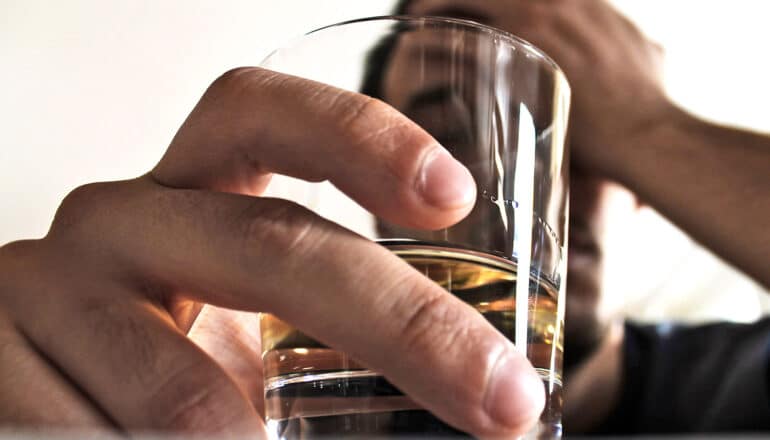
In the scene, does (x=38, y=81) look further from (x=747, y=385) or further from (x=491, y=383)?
(x=747, y=385)

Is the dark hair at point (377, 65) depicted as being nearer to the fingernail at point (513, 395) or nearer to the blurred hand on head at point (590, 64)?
the fingernail at point (513, 395)

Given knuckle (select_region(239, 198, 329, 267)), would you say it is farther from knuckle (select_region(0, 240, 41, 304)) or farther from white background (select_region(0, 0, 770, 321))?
white background (select_region(0, 0, 770, 321))

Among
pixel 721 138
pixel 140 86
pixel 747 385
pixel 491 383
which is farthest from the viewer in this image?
pixel 747 385

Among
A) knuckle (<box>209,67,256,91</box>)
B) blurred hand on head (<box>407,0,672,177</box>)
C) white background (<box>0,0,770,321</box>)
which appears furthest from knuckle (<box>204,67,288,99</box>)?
blurred hand on head (<box>407,0,672,177</box>)

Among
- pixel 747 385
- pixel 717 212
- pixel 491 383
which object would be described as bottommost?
pixel 747 385

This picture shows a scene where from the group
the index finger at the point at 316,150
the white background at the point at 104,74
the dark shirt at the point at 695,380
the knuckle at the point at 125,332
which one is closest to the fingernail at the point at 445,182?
the index finger at the point at 316,150

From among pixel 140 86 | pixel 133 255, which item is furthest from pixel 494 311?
pixel 140 86

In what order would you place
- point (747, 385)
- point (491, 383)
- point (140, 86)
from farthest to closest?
point (747, 385), point (140, 86), point (491, 383)

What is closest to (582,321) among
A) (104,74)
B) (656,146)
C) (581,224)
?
(581,224)

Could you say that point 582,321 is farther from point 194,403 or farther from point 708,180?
point 194,403
